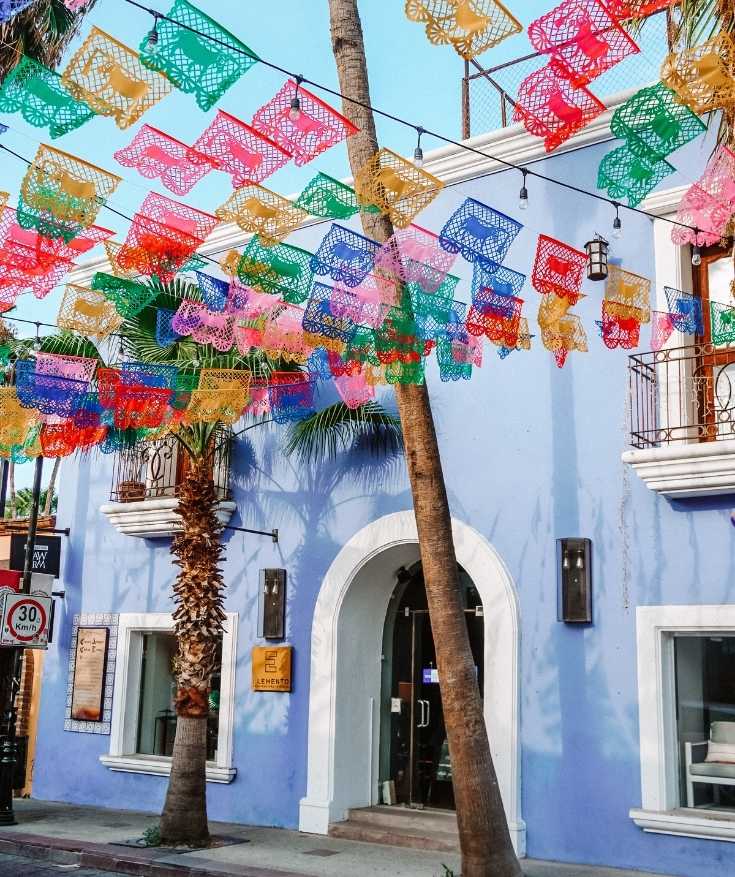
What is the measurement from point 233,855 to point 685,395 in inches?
246

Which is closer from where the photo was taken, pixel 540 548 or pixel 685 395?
pixel 685 395

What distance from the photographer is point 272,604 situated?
11.9m

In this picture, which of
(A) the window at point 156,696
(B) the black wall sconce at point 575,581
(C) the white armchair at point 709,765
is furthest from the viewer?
(A) the window at point 156,696

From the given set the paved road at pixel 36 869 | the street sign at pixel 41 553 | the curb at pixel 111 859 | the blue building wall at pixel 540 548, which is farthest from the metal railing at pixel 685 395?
the street sign at pixel 41 553

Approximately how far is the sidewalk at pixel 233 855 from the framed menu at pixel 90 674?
169 centimetres

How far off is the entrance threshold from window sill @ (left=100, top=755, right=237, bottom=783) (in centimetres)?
162

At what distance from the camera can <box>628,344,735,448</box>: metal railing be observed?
9.37m

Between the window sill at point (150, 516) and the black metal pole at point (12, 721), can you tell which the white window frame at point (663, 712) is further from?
the black metal pole at point (12, 721)

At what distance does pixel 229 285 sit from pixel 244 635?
5.66 metres

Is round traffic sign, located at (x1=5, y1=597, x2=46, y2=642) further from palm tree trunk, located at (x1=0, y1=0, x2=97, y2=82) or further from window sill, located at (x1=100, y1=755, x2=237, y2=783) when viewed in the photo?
palm tree trunk, located at (x1=0, y1=0, x2=97, y2=82)

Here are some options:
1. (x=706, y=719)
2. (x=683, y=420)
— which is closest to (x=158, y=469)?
(x=683, y=420)

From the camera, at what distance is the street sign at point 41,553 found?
44.7ft

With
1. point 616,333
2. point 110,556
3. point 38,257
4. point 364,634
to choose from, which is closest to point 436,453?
point 616,333

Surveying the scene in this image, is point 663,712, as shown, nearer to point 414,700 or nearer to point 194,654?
point 414,700
